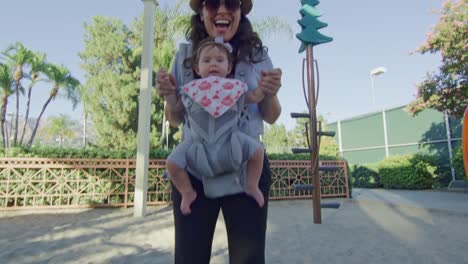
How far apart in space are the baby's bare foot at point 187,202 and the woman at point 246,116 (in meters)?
0.02

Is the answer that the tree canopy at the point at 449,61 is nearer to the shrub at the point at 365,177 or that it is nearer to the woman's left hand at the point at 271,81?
the shrub at the point at 365,177

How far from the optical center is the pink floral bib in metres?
0.92

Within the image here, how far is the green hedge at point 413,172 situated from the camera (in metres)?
9.82

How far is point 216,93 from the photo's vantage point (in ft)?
3.02

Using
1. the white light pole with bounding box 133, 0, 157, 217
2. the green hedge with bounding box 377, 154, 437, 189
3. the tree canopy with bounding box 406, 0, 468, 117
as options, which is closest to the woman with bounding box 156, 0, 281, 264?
the white light pole with bounding box 133, 0, 157, 217

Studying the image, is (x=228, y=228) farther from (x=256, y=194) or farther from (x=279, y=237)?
(x=279, y=237)

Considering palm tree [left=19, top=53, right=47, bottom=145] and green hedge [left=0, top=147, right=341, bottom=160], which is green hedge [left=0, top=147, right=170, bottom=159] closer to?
green hedge [left=0, top=147, right=341, bottom=160]

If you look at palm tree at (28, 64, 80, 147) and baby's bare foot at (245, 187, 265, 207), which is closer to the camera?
baby's bare foot at (245, 187, 265, 207)

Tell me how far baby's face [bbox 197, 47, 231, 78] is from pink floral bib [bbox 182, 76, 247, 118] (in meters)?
0.04

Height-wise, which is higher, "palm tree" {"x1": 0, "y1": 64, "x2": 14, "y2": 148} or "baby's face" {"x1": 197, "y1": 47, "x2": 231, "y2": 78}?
"palm tree" {"x1": 0, "y1": 64, "x2": 14, "y2": 148}

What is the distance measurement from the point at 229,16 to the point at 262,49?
0.17m

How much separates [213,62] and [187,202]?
0.47m

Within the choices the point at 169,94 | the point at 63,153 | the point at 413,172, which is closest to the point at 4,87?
the point at 63,153

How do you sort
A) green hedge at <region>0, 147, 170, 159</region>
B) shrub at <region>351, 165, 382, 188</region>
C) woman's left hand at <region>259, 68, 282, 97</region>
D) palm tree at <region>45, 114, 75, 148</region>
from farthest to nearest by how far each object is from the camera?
palm tree at <region>45, 114, 75, 148</region> < shrub at <region>351, 165, 382, 188</region> < green hedge at <region>0, 147, 170, 159</region> < woman's left hand at <region>259, 68, 282, 97</region>
